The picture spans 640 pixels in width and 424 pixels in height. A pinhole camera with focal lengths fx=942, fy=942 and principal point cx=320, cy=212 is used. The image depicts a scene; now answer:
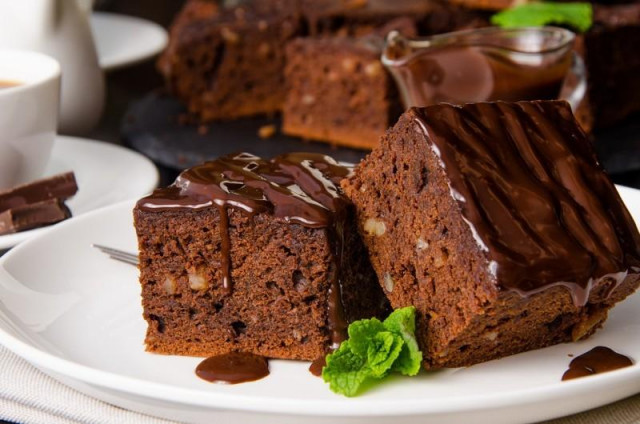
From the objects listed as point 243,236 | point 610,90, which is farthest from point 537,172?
point 610,90

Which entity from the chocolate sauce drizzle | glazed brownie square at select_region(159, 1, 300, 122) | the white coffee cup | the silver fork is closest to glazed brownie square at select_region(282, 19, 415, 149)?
glazed brownie square at select_region(159, 1, 300, 122)

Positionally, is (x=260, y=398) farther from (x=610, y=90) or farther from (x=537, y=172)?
(x=610, y=90)

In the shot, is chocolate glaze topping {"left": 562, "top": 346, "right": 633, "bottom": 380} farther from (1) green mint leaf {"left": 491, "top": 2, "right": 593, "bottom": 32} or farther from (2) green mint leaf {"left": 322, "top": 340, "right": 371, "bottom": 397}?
(1) green mint leaf {"left": 491, "top": 2, "right": 593, "bottom": 32}

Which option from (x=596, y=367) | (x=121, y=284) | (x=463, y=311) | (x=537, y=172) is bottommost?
(x=121, y=284)

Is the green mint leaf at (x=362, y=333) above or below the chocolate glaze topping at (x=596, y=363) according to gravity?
above

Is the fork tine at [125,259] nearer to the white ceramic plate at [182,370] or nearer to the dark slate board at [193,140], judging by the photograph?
the white ceramic plate at [182,370]

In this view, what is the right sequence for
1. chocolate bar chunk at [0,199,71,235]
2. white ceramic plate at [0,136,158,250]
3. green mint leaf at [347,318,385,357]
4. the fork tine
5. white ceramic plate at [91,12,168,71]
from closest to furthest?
green mint leaf at [347,318,385,357] < the fork tine < chocolate bar chunk at [0,199,71,235] < white ceramic plate at [0,136,158,250] < white ceramic plate at [91,12,168,71]

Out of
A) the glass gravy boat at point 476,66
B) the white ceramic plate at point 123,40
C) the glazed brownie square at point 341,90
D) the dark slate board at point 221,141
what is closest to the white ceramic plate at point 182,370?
the glass gravy boat at point 476,66
